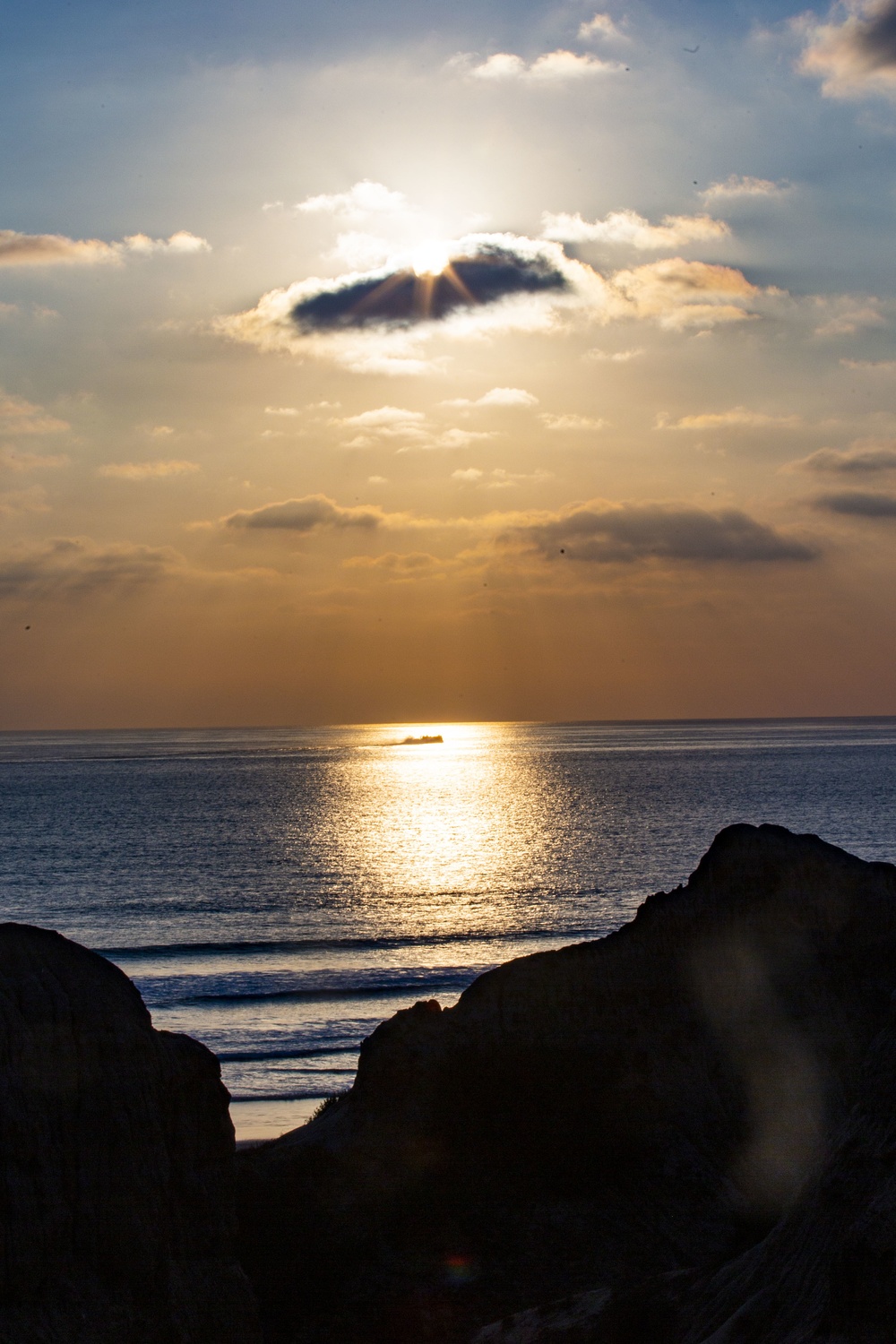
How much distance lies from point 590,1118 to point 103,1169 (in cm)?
Answer: 557

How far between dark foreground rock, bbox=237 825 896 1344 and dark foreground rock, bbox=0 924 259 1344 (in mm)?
1661

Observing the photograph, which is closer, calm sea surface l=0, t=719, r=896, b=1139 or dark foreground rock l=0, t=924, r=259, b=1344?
dark foreground rock l=0, t=924, r=259, b=1344

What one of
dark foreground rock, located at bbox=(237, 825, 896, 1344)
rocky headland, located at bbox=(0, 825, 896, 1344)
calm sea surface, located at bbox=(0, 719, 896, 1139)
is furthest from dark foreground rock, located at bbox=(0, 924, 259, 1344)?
calm sea surface, located at bbox=(0, 719, 896, 1139)

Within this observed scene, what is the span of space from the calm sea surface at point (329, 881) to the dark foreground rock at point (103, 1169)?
38.8 feet

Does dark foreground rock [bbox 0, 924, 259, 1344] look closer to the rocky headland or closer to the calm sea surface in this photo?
the rocky headland

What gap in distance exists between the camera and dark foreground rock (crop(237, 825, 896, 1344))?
11242mm

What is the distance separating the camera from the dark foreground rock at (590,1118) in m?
11.2

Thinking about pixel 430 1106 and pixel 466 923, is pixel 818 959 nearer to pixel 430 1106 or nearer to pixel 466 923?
pixel 430 1106

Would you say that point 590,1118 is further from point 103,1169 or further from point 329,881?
point 329,881

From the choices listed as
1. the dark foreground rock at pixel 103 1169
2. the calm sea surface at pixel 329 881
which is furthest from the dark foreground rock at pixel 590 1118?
the calm sea surface at pixel 329 881

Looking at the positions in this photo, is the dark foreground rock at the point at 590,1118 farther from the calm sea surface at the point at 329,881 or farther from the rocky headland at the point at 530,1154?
the calm sea surface at the point at 329,881

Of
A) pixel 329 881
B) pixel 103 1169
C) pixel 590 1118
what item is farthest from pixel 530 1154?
pixel 329 881

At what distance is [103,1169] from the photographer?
29.5 ft

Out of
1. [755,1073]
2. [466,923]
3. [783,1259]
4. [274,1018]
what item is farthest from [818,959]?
[466,923]
